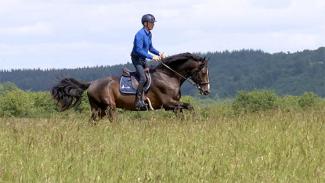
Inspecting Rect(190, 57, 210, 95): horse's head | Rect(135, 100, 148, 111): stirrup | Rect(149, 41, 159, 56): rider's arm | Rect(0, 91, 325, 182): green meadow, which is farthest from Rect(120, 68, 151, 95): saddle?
Rect(0, 91, 325, 182): green meadow

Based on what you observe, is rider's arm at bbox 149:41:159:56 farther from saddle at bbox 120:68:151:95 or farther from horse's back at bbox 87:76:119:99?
horse's back at bbox 87:76:119:99

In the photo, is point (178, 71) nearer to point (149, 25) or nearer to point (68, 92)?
point (149, 25)

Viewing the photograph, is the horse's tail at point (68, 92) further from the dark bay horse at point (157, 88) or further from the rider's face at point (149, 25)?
the rider's face at point (149, 25)

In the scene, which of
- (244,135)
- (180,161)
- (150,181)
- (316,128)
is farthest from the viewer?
(316,128)

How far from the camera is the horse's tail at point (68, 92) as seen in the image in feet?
53.4

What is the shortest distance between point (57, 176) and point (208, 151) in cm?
189

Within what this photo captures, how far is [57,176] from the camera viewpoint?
5.10 m

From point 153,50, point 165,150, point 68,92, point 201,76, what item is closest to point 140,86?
point 153,50

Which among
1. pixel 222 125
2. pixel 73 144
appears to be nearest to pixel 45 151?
pixel 73 144

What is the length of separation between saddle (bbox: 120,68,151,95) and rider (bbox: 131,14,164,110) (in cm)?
15

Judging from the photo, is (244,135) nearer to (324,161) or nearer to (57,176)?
(324,161)

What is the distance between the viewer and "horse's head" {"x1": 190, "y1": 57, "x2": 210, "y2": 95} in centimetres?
1591

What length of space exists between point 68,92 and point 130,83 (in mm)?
1993

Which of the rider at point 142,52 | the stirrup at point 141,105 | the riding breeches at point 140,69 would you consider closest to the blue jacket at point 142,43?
the rider at point 142,52
